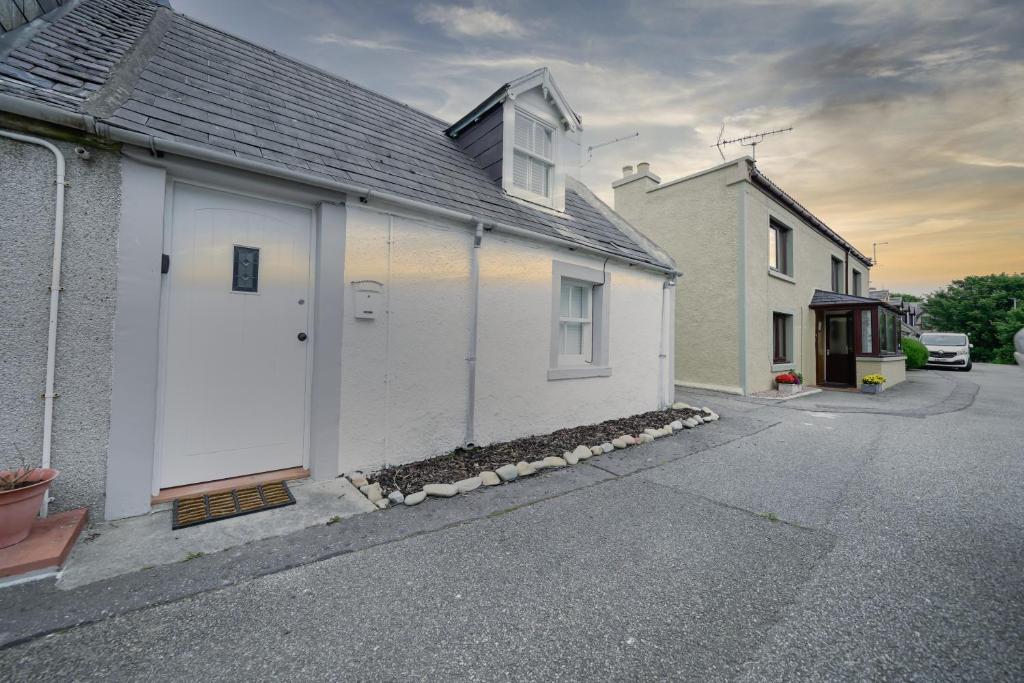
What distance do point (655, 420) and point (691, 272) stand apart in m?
6.40

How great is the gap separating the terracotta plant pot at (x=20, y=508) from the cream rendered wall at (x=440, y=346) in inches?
75.9

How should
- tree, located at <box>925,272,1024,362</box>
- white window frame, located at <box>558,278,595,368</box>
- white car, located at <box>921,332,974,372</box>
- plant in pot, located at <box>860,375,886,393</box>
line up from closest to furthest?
white window frame, located at <box>558,278,595,368</box>
plant in pot, located at <box>860,375,886,393</box>
white car, located at <box>921,332,974,372</box>
tree, located at <box>925,272,1024,362</box>

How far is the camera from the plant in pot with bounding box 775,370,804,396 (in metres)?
10.9

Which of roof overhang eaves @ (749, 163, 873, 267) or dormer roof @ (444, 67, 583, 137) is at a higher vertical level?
roof overhang eaves @ (749, 163, 873, 267)

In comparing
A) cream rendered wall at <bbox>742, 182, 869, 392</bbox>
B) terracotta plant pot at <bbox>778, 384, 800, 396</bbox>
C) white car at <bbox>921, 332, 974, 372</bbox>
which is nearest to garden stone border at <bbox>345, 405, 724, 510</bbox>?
cream rendered wall at <bbox>742, 182, 869, 392</bbox>

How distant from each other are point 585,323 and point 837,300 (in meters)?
11.5

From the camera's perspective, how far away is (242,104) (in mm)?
4164

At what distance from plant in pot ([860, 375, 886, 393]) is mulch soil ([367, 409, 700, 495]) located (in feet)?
29.5

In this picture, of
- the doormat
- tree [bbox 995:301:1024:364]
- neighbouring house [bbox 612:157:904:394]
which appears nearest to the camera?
the doormat

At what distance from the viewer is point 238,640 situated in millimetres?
1834

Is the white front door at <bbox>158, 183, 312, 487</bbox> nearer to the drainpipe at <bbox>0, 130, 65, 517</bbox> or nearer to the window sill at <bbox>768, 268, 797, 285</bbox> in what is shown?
the drainpipe at <bbox>0, 130, 65, 517</bbox>

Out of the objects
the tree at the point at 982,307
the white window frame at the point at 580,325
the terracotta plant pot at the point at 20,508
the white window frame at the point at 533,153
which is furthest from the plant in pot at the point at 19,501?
the tree at the point at 982,307

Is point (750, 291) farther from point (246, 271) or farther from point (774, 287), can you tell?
point (246, 271)

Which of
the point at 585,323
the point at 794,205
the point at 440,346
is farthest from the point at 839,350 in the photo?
the point at 440,346
